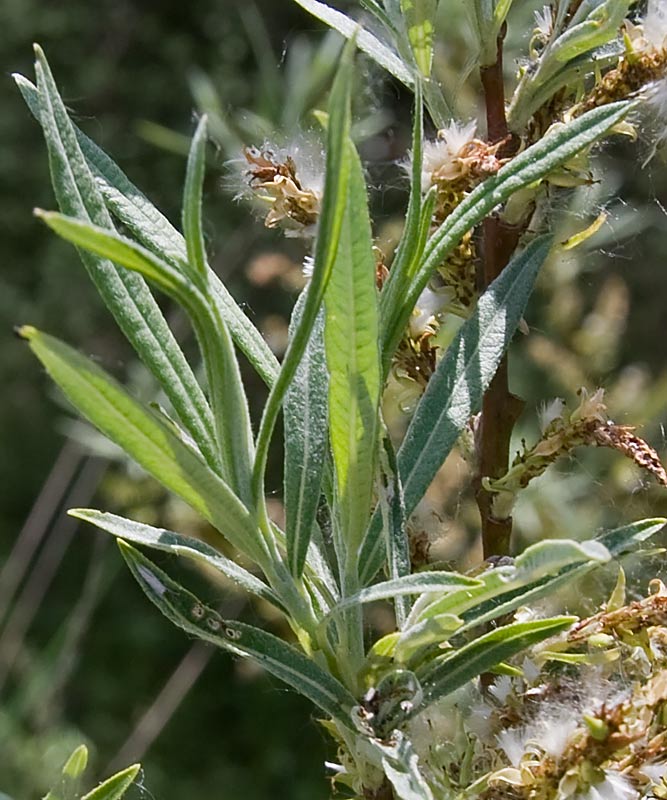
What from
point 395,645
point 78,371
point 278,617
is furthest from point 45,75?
point 278,617

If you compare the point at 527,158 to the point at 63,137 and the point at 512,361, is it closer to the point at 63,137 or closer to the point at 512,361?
the point at 63,137

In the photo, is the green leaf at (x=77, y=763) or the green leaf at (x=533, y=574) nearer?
the green leaf at (x=533, y=574)

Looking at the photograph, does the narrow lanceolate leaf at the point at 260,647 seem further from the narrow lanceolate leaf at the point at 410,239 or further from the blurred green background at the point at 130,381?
the blurred green background at the point at 130,381

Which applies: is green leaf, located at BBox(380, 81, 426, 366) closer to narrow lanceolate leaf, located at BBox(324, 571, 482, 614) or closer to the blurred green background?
narrow lanceolate leaf, located at BBox(324, 571, 482, 614)

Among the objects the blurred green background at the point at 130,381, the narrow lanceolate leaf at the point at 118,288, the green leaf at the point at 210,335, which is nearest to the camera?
the green leaf at the point at 210,335

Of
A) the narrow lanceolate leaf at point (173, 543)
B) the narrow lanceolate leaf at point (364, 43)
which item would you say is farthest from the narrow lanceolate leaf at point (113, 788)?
the narrow lanceolate leaf at point (364, 43)
